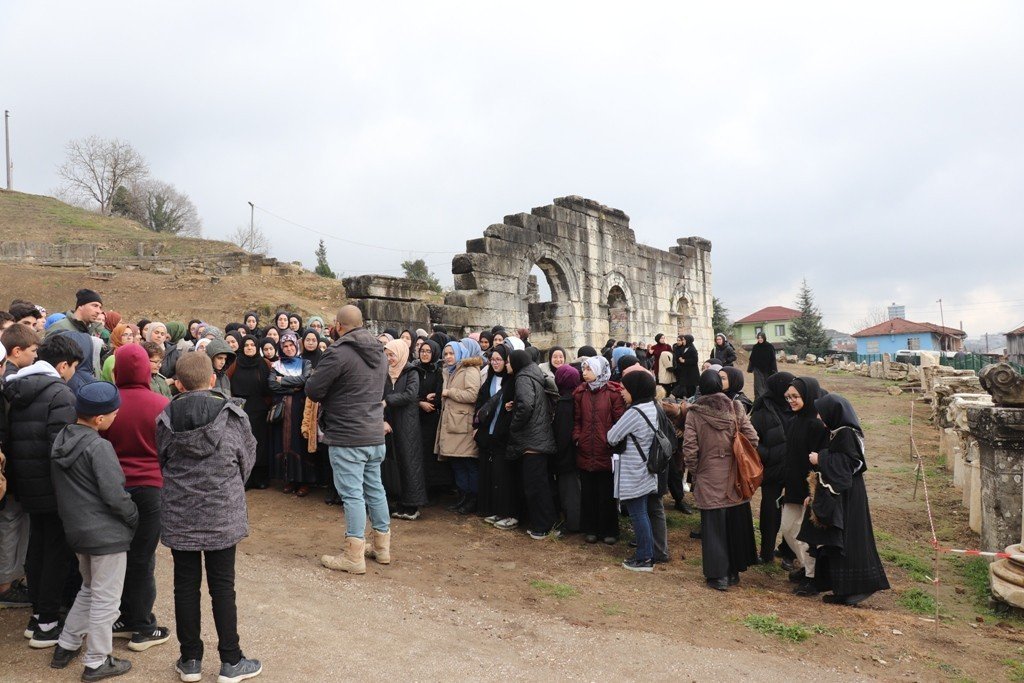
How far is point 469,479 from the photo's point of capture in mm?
7590

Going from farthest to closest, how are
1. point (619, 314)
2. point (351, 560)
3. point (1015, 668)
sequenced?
1. point (619, 314)
2. point (351, 560)
3. point (1015, 668)

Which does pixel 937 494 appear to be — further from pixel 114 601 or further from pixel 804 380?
pixel 114 601

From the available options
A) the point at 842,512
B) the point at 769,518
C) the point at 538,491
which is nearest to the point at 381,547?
the point at 538,491

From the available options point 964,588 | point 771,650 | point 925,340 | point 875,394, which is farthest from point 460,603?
point 925,340

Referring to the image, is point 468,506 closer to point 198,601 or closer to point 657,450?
point 657,450

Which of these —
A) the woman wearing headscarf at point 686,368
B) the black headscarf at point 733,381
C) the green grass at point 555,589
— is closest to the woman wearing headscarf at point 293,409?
the green grass at point 555,589

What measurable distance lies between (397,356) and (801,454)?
12.6 feet

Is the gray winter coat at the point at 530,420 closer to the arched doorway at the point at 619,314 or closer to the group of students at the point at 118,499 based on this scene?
the group of students at the point at 118,499

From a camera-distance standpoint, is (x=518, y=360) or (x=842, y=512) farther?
(x=518, y=360)

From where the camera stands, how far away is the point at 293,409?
306 inches

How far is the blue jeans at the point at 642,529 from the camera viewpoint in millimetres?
6129

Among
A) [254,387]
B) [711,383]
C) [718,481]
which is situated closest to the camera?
[718,481]

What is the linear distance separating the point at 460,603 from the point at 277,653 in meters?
1.46

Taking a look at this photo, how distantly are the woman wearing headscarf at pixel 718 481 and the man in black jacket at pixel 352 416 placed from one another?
2.63m
